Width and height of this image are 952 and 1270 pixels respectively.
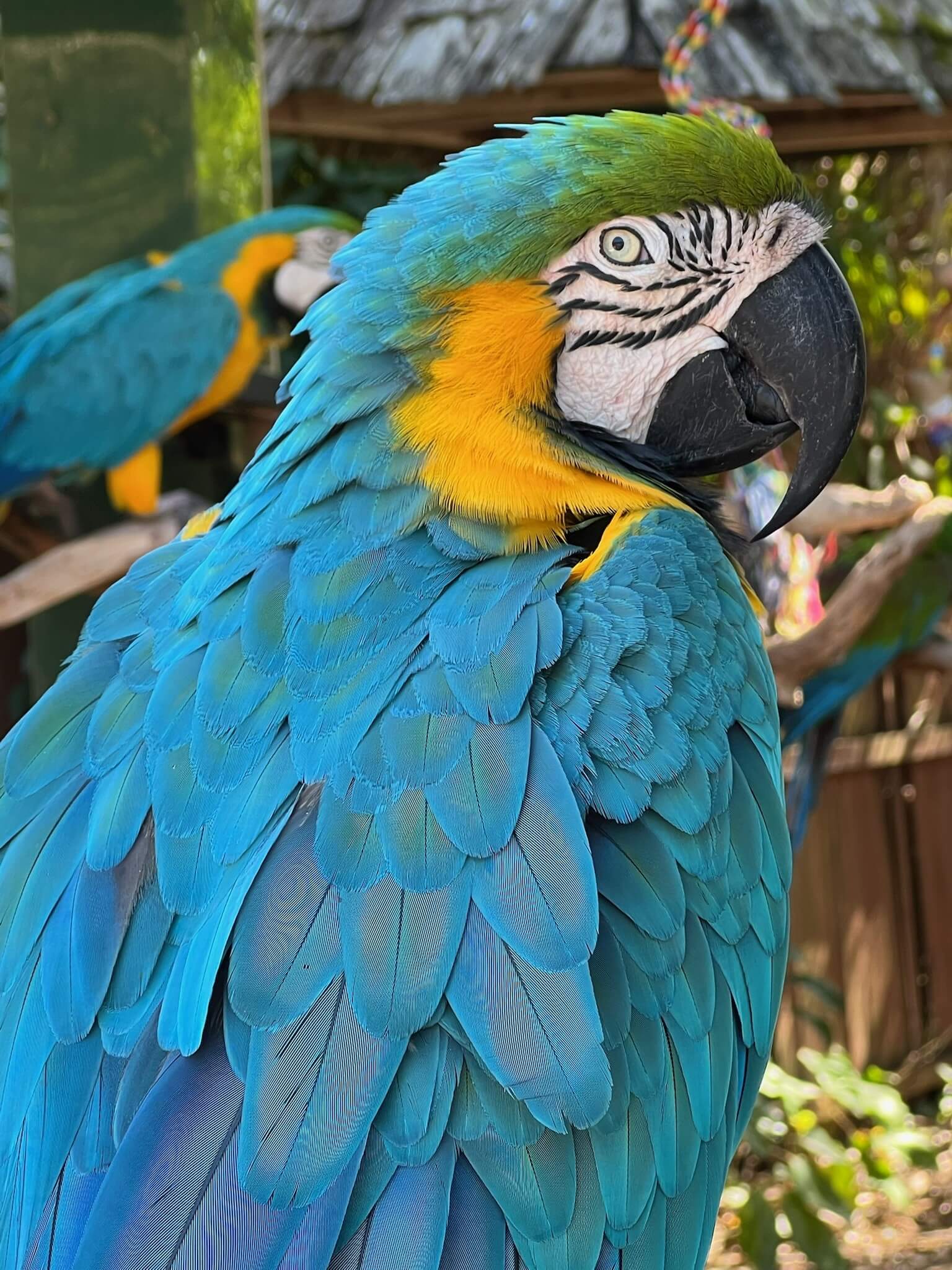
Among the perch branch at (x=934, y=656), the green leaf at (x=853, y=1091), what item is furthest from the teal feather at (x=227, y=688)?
the green leaf at (x=853, y=1091)

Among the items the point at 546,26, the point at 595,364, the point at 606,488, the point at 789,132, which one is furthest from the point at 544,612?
the point at 789,132

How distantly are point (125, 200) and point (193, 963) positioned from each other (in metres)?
1.89

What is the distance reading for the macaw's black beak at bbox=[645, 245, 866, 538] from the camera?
146cm

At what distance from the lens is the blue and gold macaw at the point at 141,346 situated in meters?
2.49

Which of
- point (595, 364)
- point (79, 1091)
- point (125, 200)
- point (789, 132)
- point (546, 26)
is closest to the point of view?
point (79, 1091)

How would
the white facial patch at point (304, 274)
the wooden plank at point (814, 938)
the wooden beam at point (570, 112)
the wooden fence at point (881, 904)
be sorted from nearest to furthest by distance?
the white facial patch at point (304, 274) → the wooden beam at point (570, 112) → the wooden plank at point (814, 938) → the wooden fence at point (881, 904)

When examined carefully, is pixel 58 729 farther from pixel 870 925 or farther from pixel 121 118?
pixel 870 925

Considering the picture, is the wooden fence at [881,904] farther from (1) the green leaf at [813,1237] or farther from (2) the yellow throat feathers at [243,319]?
(2) the yellow throat feathers at [243,319]

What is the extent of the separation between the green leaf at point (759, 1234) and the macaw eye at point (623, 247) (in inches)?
98.2

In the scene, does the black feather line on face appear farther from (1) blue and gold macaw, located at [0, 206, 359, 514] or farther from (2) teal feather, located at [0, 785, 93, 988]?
(1) blue and gold macaw, located at [0, 206, 359, 514]

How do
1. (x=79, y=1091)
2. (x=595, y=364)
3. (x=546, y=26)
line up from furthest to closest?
(x=546, y=26)
(x=595, y=364)
(x=79, y=1091)

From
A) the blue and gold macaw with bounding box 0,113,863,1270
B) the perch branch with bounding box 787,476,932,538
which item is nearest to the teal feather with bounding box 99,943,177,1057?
the blue and gold macaw with bounding box 0,113,863,1270

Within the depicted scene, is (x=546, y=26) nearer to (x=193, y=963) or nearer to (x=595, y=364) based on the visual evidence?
(x=595, y=364)

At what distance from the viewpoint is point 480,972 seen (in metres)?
1.12
